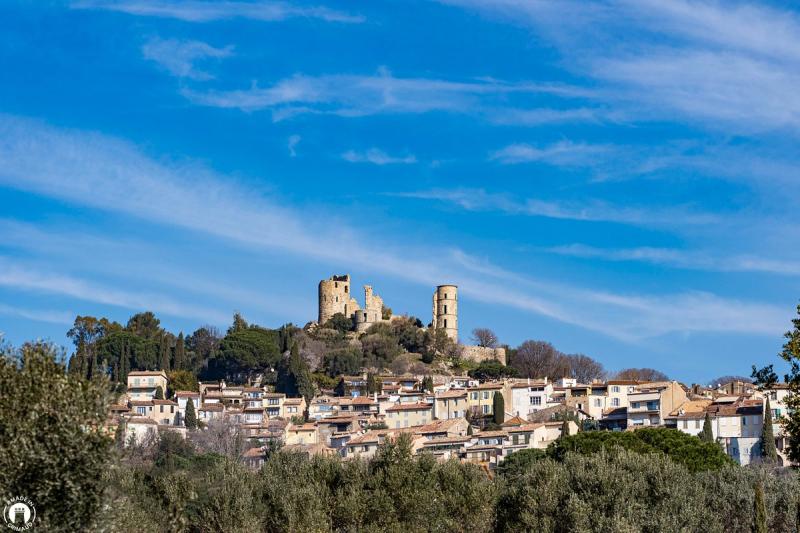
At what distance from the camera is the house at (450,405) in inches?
3609

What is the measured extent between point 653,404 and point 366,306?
5026 centimetres

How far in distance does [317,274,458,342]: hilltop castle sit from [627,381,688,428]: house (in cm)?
4321

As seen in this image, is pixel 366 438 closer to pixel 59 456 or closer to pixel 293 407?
pixel 293 407

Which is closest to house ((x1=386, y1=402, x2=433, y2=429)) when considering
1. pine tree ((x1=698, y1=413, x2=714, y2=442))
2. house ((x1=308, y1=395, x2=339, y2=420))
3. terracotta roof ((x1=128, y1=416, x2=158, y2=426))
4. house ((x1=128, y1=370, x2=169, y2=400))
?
house ((x1=308, y1=395, x2=339, y2=420))

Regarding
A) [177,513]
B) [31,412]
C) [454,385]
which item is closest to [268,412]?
[454,385]

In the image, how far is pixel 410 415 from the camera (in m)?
92.2

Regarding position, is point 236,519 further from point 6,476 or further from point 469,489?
point 6,476

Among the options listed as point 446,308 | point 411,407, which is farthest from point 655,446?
point 446,308

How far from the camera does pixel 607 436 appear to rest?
6047cm

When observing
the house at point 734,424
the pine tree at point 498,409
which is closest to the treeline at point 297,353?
the pine tree at point 498,409

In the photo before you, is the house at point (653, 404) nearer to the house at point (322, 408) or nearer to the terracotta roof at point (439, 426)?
the terracotta roof at point (439, 426)

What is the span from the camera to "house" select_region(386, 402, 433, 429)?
91.9 metres

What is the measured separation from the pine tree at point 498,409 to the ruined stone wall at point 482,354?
31.7m

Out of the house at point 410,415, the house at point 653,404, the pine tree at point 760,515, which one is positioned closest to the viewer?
the pine tree at point 760,515
